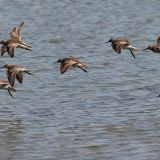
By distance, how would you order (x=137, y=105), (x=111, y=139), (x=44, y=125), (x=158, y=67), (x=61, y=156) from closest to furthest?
(x=61, y=156)
(x=111, y=139)
(x=44, y=125)
(x=137, y=105)
(x=158, y=67)

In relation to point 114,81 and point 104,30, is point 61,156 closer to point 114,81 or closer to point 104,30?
point 114,81

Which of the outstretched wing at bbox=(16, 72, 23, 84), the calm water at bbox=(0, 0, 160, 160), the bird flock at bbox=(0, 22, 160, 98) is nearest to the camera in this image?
the calm water at bbox=(0, 0, 160, 160)

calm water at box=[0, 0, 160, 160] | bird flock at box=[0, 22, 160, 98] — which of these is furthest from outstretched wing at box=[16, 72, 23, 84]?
calm water at box=[0, 0, 160, 160]

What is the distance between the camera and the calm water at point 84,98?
62.5 feet

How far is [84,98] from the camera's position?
79.7 ft

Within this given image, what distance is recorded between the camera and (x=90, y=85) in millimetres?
26109

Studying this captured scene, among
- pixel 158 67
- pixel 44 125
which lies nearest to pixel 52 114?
pixel 44 125

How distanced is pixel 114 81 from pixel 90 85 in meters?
0.83

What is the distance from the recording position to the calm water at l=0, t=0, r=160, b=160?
19047 mm

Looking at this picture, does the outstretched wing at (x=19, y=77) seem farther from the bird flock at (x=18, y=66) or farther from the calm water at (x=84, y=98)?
the calm water at (x=84, y=98)

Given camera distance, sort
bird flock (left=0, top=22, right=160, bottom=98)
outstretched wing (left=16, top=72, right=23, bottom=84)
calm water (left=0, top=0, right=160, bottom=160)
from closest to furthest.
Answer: calm water (left=0, top=0, right=160, bottom=160)
bird flock (left=0, top=22, right=160, bottom=98)
outstretched wing (left=16, top=72, right=23, bottom=84)

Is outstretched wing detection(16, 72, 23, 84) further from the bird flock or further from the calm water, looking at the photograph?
the calm water

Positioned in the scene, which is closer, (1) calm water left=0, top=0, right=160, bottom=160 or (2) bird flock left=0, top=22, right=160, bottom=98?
(1) calm water left=0, top=0, right=160, bottom=160

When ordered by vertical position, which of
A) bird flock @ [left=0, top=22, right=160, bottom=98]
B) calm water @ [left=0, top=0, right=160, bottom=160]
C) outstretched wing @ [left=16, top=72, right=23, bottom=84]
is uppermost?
bird flock @ [left=0, top=22, right=160, bottom=98]
